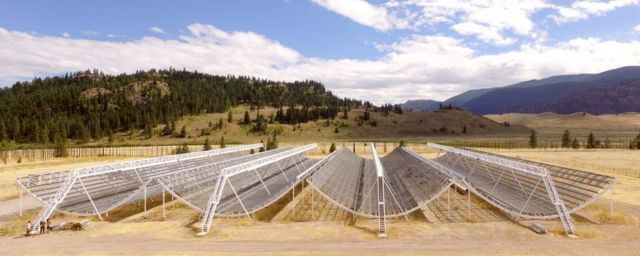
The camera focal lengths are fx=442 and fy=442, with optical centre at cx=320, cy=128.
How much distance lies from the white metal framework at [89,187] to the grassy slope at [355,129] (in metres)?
96.3

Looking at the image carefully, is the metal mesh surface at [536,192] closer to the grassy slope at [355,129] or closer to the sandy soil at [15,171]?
the sandy soil at [15,171]

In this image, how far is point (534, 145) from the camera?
335 ft

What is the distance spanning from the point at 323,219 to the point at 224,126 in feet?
438

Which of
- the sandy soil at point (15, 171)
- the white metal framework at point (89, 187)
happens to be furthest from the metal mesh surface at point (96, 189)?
the sandy soil at point (15, 171)

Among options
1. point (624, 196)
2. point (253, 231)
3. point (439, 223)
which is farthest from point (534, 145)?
point (253, 231)

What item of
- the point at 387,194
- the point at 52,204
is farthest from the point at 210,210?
the point at 387,194

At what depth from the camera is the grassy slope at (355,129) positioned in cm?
14488

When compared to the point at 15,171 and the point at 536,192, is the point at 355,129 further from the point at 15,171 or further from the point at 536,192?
the point at 536,192

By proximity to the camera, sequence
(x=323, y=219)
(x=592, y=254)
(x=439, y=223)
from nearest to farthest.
Result: 1. (x=592, y=254)
2. (x=439, y=223)
3. (x=323, y=219)

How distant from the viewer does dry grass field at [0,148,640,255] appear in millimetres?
19734

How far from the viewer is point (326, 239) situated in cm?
2178

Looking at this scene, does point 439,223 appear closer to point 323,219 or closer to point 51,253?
point 323,219

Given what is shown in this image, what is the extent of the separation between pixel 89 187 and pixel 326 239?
21.0 meters

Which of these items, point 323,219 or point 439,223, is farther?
point 323,219
